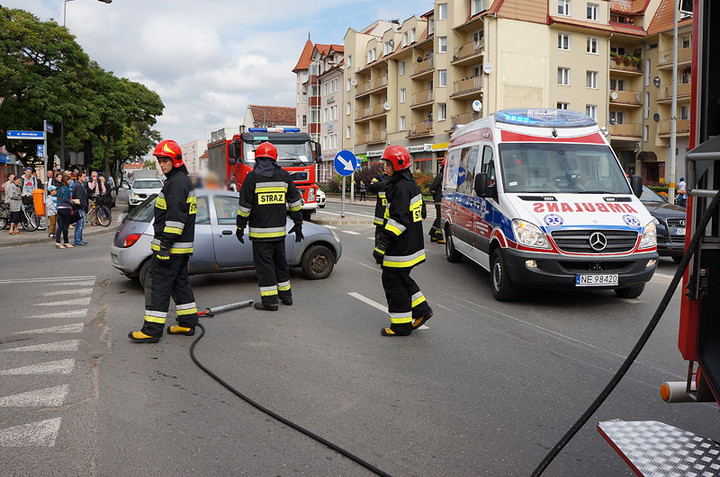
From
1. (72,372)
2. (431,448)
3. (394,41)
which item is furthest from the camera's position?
(394,41)

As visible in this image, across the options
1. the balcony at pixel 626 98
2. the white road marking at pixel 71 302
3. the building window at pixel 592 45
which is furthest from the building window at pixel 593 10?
the white road marking at pixel 71 302

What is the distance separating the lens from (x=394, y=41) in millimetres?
54688

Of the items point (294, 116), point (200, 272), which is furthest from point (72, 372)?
point (294, 116)

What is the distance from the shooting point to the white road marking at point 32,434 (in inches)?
153

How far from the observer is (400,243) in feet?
21.6

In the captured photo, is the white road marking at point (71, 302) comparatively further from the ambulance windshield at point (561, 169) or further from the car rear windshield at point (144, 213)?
the ambulance windshield at point (561, 169)

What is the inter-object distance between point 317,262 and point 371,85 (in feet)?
165

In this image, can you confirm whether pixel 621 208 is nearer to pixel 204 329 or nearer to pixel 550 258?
pixel 550 258

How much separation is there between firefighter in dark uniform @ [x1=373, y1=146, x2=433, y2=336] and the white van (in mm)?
1829

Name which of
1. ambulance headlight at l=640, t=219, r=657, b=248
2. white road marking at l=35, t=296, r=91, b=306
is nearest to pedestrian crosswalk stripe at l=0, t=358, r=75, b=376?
white road marking at l=35, t=296, r=91, b=306

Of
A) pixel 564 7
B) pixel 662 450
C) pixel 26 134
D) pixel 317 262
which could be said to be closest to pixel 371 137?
pixel 564 7

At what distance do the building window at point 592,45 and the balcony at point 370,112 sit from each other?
18.7m

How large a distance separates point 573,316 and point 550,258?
0.77 meters

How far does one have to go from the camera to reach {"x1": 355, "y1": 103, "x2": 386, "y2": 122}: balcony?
57656 mm
